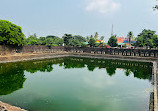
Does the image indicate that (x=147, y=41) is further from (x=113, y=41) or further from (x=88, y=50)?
(x=88, y=50)

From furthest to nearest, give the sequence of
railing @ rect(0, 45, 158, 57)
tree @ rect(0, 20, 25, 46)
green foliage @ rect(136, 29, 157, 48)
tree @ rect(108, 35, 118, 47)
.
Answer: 1. tree @ rect(108, 35, 118, 47)
2. green foliage @ rect(136, 29, 157, 48)
3. railing @ rect(0, 45, 158, 57)
4. tree @ rect(0, 20, 25, 46)

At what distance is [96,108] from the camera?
8094mm

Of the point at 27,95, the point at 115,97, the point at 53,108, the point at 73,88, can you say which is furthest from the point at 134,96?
the point at 27,95

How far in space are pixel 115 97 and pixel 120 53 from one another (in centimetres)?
3019

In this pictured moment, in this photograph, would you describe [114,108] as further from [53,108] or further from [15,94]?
[15,94]

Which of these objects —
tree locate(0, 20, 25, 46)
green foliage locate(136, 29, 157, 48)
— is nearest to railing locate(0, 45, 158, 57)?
tree locate(0, 20, 25, 46)

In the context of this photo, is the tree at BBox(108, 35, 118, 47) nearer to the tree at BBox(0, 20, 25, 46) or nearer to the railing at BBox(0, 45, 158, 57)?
the railing at BBox(0, 45, 158, 57)

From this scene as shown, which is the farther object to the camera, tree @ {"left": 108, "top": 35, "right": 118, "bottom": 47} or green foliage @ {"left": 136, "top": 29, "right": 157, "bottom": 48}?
tree @ {"left": 108, "top": 35, "right": 118, "bottom": 47}

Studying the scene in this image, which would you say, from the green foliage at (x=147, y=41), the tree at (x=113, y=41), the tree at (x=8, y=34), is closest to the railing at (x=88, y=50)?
the tree at (x=8, y=34)

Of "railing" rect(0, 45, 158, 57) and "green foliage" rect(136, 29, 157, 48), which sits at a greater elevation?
"green foliage" rect(136, 29, 157, 48)

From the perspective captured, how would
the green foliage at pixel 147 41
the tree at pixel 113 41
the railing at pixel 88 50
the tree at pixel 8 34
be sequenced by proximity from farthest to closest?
the tree at pixel 113 41
the green foliage at pixel 147 41
the railing at pixel 88 50
the tree at pixel 8 34

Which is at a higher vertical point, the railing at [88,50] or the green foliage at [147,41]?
the green foliage at [147,41]

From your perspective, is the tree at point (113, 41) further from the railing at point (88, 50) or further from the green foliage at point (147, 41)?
the railing at point (88, 50)

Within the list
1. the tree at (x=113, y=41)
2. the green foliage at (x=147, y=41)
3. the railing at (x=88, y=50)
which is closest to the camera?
the railing at (x=88, y=50)
